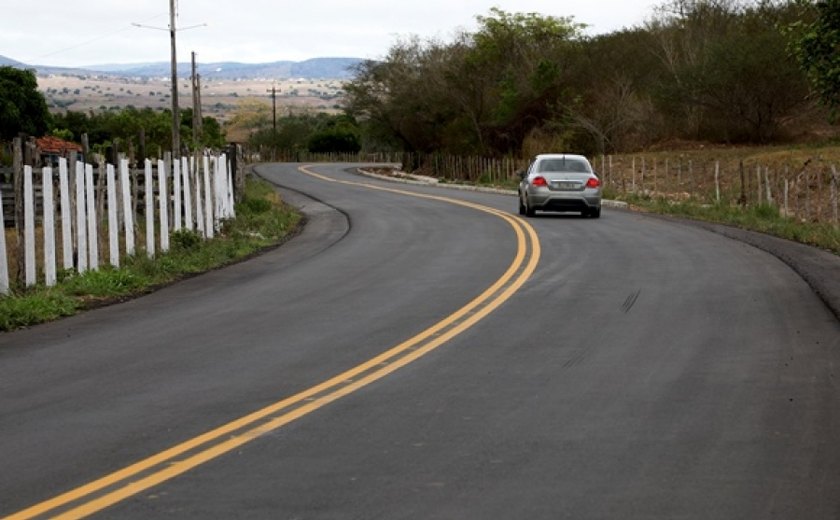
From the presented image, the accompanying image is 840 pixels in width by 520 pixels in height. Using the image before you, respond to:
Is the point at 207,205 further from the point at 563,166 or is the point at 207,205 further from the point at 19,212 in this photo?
the point at 563,166

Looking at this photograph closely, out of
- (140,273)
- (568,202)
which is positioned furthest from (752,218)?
(140,273)

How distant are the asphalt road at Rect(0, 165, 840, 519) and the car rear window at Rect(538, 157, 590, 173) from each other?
15446mm

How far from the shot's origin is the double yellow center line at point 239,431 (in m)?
6.82

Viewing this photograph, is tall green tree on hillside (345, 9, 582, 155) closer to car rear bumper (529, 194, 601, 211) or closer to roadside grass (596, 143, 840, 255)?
roadside grass (596, 143, 840, 255)

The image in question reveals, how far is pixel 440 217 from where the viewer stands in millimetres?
34812

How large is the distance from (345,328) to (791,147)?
45.9 meters

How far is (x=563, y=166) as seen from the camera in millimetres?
34844

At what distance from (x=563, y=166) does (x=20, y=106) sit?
52888mm

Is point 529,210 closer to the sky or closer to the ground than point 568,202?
closer to the ground

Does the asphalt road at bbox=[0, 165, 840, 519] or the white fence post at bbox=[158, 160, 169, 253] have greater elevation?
the white fence post at bbox=[158, 160, 169, 253]

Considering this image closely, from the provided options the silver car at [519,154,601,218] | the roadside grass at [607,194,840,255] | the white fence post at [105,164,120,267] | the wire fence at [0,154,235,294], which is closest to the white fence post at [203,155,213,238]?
the wire fence at [0,154,235,294]

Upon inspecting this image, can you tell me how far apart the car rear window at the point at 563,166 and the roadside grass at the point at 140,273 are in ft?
20.9

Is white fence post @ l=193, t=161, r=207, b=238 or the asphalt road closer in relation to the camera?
the asphalt road

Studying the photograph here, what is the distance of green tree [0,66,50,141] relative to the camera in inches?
3081
